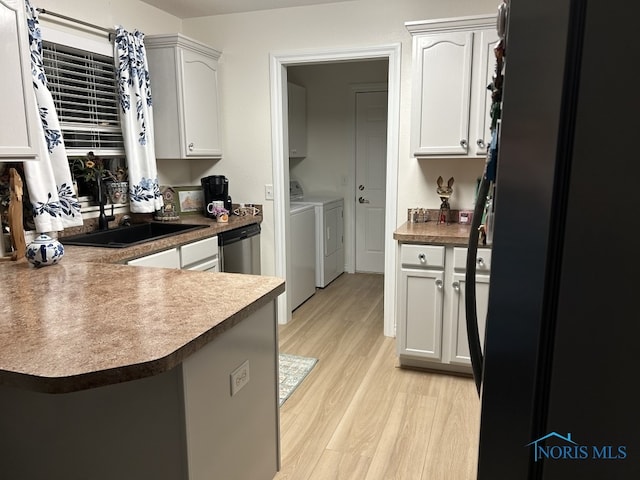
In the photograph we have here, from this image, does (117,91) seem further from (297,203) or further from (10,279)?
(297,203)

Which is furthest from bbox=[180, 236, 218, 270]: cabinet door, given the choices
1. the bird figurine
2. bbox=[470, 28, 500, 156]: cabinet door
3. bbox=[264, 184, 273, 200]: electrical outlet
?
bbox=[470, 28, 500, 156]: cabinet door

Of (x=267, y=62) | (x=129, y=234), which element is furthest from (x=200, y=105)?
(x=129, y=234)

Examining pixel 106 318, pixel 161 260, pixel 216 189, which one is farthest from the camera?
pixel 216 189

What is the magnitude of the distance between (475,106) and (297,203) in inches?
89.0

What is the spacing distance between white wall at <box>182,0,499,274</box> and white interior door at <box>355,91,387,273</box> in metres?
1.89

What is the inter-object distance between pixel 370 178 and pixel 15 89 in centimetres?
400

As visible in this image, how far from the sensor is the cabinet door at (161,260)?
267cm

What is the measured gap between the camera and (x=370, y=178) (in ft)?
18.2

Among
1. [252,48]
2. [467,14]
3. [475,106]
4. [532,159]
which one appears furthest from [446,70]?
[532,159]

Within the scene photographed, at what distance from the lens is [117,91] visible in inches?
127

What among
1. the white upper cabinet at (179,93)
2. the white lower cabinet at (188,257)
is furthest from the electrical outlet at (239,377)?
the white upper cabinet at (179,93)

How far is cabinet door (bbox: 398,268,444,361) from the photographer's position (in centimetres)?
295

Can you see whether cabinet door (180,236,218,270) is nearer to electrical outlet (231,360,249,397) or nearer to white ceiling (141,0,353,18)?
electrical outlet (231,360,249,397)

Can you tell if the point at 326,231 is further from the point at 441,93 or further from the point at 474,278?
the point at 474,278
